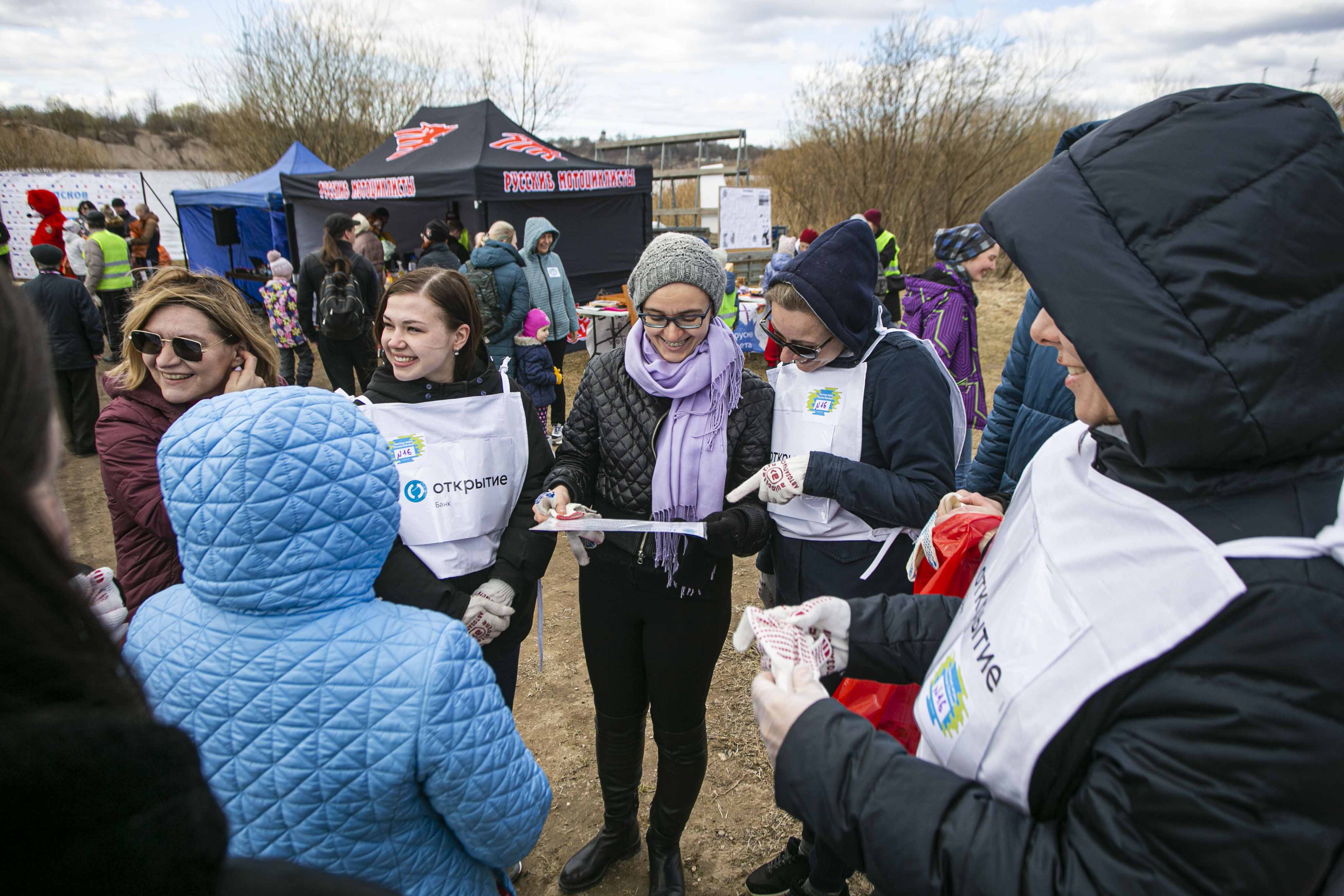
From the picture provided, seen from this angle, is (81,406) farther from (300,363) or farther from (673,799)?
(673,799)

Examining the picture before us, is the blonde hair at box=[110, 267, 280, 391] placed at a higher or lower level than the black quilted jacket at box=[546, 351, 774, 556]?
higher

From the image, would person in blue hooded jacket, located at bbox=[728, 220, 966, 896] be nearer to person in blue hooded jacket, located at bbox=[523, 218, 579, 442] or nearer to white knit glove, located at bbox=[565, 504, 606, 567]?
white knit glove, located at bbox=[565, 504, 606, 567]

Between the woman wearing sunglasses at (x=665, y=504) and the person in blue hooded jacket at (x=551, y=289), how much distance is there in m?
4.66

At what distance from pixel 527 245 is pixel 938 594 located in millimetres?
6215

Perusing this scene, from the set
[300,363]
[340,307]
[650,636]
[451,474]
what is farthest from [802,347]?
[300,363]

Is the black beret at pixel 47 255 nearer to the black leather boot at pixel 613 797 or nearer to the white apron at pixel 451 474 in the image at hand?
the white apron at pixel 451 474

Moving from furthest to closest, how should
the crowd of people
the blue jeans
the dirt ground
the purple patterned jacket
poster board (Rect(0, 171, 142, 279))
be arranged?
poster board (Rect(0, 171, 142, 279)) < the purple patterned jacket < the blue jeans < the dirt ground < the crowd of people

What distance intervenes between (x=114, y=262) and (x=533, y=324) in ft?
22.2

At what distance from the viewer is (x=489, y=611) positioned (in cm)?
196

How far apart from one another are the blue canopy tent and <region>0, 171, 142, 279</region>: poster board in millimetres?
4153

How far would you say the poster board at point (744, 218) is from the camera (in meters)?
12.8

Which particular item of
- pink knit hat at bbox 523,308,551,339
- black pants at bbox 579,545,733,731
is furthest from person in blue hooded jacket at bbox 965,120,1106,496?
pink knit hat at bbox 523,308,551,339

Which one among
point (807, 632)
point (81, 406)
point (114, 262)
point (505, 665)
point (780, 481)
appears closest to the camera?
point (807, 632)

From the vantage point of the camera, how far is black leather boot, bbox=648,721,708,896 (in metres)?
2.25
